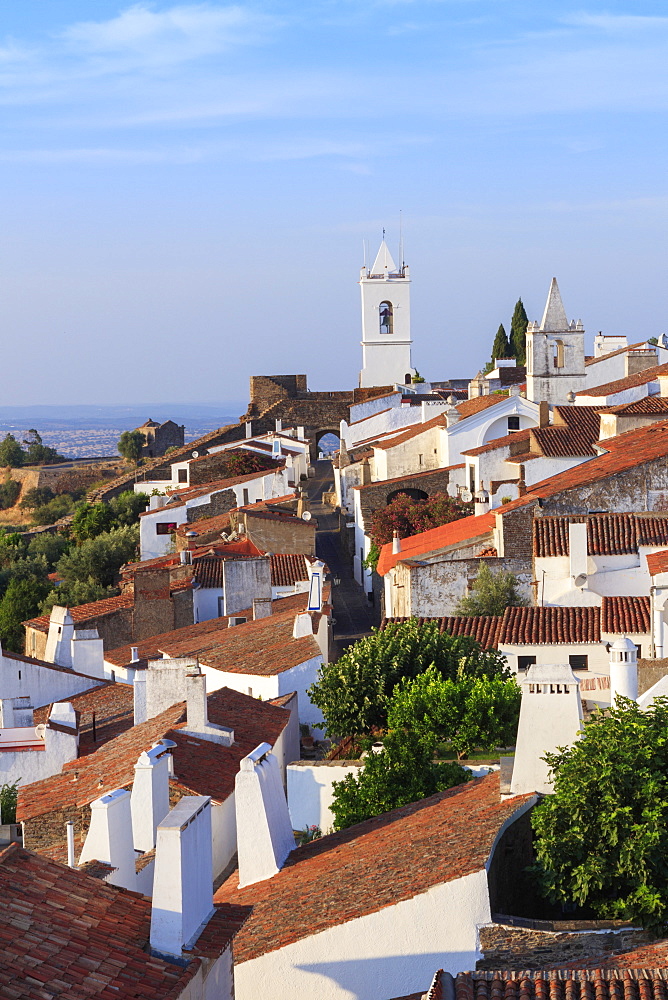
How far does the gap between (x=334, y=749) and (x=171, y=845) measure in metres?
10.7

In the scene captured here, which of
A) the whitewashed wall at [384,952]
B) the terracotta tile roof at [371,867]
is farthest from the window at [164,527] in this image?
the whitewashed wall at [384,952]

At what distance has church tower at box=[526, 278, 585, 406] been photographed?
4406 cm

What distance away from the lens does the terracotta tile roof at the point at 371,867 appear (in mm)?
11258

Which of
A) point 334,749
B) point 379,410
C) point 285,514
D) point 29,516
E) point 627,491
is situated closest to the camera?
point 334,749

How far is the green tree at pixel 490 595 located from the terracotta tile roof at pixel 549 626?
1807 mm

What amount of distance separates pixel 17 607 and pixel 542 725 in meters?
31.1

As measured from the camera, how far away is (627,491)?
26375 mm

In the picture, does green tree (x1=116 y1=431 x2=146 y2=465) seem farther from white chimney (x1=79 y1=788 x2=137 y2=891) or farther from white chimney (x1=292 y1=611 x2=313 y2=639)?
white chimney (x1=79 y1=788 x2=137 y2=891)

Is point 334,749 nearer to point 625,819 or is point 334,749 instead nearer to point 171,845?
point 625,819

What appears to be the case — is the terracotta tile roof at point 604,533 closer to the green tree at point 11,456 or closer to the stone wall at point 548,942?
the stone wall at point 548,942

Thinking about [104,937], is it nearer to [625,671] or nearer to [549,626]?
[625,671]

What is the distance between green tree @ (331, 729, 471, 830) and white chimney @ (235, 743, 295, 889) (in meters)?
2.09

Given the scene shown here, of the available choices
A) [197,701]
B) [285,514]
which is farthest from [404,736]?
[285,514]

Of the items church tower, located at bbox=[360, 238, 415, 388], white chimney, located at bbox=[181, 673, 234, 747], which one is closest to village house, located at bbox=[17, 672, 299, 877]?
white chimney, located at bbox=[181, 673, 234, 747]
